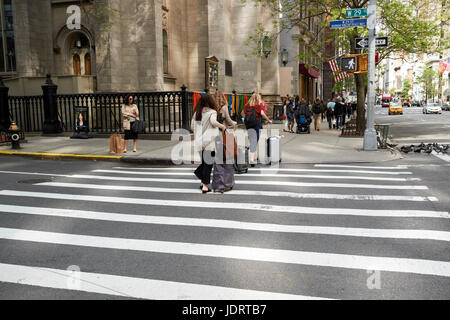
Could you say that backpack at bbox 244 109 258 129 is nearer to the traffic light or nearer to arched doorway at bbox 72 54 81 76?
the traffic light

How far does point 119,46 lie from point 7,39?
7.69 metres

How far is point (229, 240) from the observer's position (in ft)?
17.6

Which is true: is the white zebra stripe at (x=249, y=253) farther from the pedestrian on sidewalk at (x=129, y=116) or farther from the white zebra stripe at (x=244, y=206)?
the pedestrian on sidewalk at (x=129, y=116)

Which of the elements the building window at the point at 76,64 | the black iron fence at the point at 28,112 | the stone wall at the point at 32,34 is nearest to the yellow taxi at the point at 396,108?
the building window at the point at 76,64

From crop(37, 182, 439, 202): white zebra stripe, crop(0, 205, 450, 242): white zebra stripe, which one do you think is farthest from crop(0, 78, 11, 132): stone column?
crop(0, 205, 450, 242): white zebra stripe

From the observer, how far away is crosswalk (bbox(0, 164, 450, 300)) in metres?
4.05

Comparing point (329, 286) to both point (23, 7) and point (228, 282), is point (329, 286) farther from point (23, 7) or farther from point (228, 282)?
point (23, 7)

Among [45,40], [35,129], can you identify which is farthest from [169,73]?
[35,129]

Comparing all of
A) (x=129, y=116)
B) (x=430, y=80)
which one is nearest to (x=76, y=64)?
(x=129, y=116)

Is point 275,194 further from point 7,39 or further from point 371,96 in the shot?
point 7,39

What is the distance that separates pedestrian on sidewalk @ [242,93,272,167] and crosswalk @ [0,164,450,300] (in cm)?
263

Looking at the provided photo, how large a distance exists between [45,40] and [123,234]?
70.1 feet

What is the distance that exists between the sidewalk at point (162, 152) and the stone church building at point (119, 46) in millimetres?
5665
